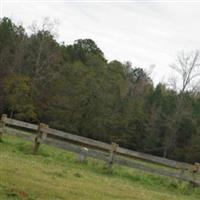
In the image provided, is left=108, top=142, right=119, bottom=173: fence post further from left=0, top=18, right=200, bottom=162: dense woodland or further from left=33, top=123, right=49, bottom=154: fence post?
left=0, top=18, right=200, bottom=162: dense woodland

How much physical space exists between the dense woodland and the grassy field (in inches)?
1301

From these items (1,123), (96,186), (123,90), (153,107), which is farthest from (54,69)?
(96,186)

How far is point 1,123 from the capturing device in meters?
18.9

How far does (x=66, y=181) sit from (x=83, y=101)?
4286cm

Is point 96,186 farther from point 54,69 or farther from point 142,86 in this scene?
point 142,86

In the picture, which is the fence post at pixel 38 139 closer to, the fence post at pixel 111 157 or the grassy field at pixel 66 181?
the grassy field at pixel 66 181

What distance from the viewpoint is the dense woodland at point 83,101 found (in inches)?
2103

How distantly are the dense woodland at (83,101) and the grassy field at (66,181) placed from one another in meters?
33.1

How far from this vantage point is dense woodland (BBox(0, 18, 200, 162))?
53.4 meters

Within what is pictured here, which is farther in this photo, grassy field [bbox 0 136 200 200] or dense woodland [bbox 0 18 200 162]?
dense woodland [bbox 0 18 200 162]

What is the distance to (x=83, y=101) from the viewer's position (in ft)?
181

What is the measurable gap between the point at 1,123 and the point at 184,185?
22.3 ft

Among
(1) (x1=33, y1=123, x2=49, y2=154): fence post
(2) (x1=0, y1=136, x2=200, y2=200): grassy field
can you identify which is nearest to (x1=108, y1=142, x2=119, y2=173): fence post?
(2) (x1=0, y1=136, x2=200, y2=200): grassy field

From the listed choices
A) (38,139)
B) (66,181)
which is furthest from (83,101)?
(66,181)
